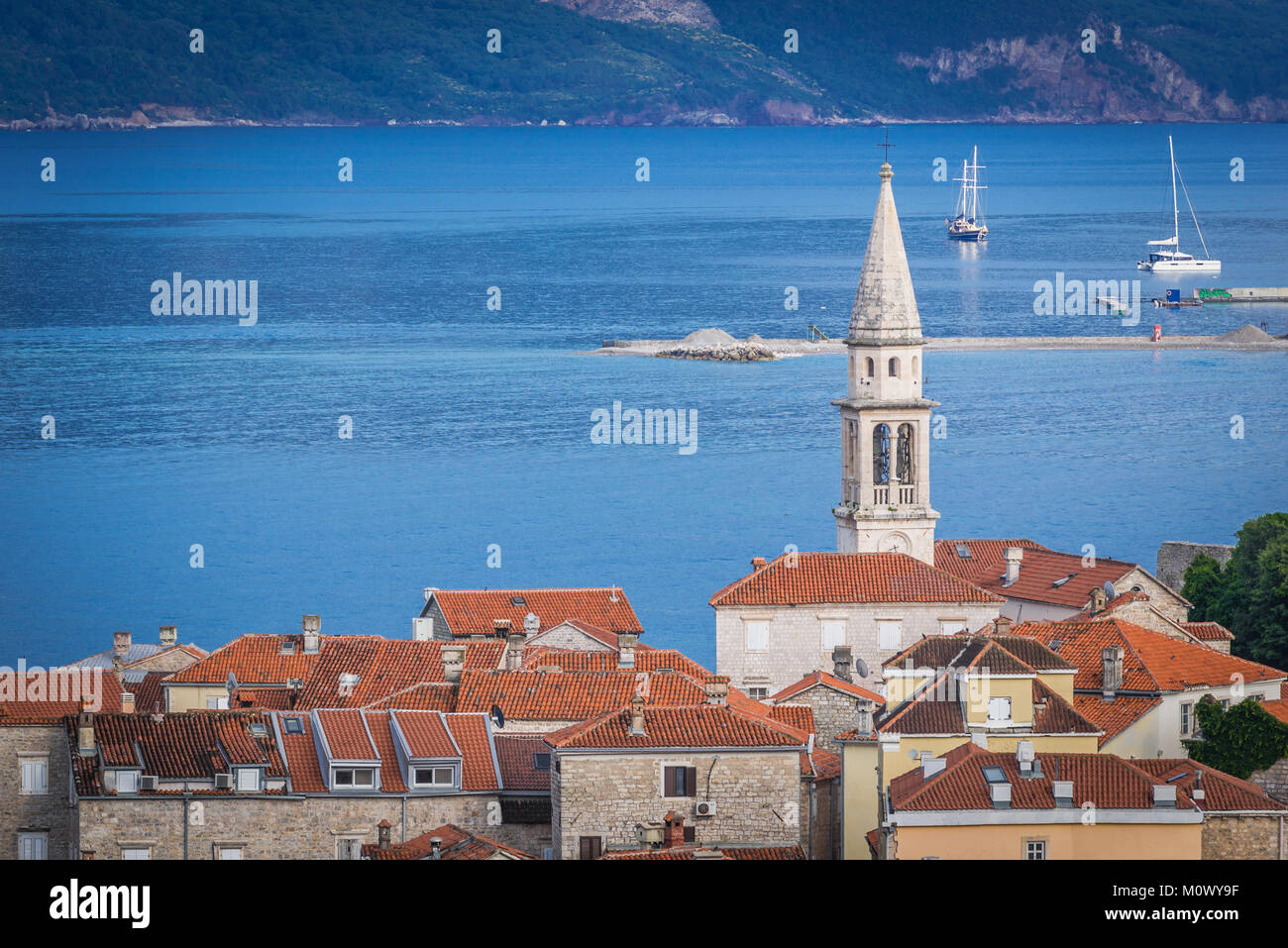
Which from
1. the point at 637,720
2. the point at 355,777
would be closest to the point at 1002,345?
the point at 355,777

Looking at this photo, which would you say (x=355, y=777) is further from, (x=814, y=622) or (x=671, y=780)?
(x=814, y=622)

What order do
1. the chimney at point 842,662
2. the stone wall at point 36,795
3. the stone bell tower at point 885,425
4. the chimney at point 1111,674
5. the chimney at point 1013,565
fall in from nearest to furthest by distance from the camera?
1. the stone wall at point 36,795
2. the chimney at point 1111,674
3. the chimney at point 842,662
4. the chimney at point 1013,565
5. the stone bell tower at point 885,425

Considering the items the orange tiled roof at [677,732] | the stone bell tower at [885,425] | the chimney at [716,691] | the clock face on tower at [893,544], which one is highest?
the stone bell tower at [885,425]

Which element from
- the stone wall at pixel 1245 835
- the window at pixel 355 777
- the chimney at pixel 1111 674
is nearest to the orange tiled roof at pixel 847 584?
the chimney at pixel 1111 674

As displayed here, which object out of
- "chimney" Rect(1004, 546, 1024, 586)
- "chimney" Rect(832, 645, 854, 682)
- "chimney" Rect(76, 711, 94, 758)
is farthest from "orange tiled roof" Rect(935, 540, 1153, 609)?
"chimney" Rect(76, 711, 94, 758)

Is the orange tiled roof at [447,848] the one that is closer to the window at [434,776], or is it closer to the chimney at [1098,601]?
the window at [434,776]

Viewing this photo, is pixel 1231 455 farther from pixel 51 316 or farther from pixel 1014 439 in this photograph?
pixel 51 316
